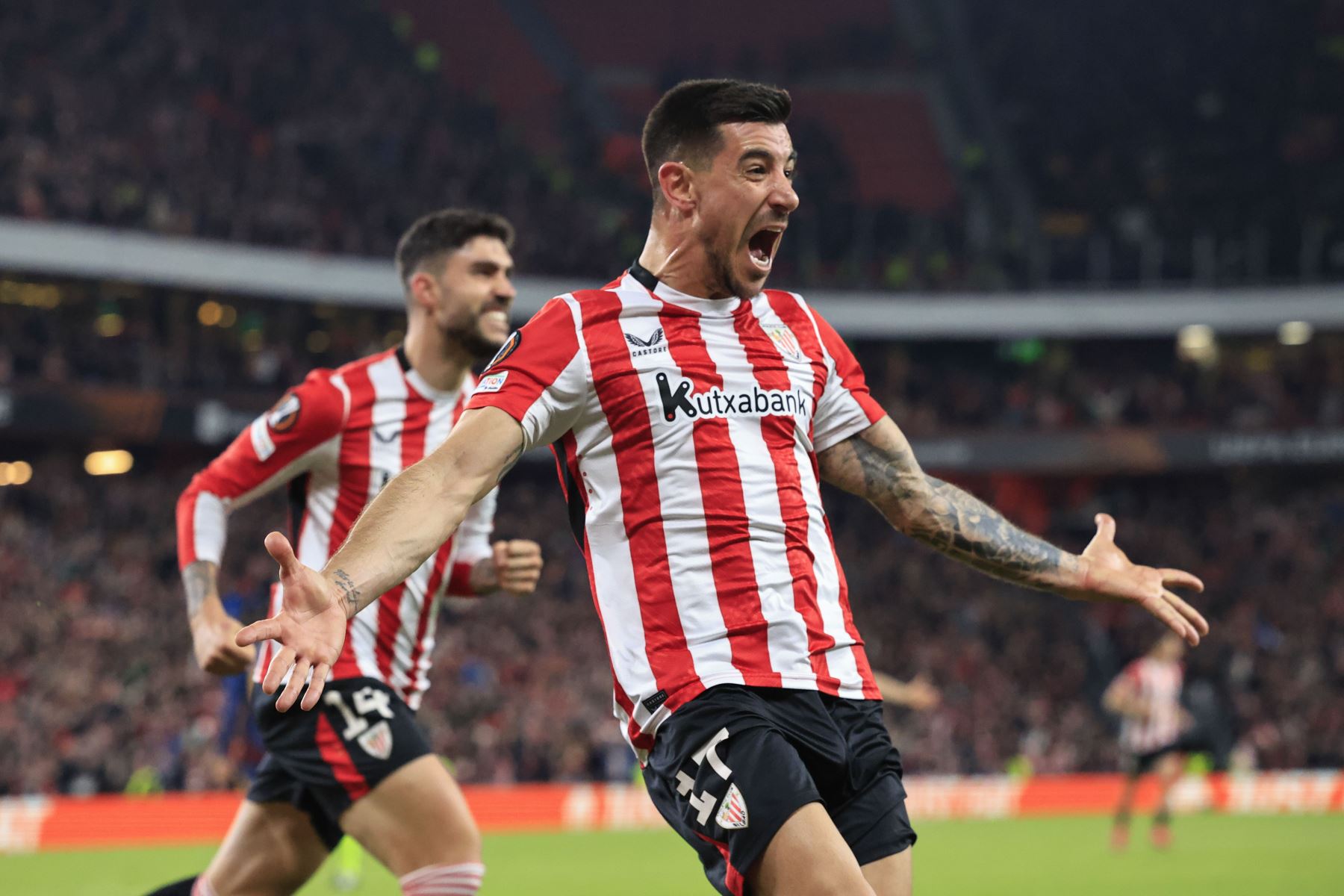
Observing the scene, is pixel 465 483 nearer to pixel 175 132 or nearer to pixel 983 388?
pixel 175 132

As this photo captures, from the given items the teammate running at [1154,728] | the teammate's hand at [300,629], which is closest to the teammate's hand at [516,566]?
the teammate's hand at [300,629]

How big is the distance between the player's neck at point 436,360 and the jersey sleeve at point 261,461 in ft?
1.22

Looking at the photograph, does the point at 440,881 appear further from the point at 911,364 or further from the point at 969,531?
the point at 911,364

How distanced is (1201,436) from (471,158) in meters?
15.5

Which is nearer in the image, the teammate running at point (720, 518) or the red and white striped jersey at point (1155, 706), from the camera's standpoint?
the teammate running at point (720, 518)

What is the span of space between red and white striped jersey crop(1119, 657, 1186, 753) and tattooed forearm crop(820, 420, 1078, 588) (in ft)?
40.9

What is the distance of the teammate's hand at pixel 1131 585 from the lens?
13.1ft

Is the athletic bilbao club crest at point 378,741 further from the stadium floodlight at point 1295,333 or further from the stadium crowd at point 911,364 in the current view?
A: the stadium floodlight at point 1295,333

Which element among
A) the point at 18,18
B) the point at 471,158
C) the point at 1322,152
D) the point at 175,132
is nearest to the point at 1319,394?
the point at 1322,152

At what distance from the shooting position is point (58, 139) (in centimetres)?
2422

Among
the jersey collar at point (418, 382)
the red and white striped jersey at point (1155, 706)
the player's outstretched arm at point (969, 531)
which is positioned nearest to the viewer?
the player's outstretched arm at point (969, 531)

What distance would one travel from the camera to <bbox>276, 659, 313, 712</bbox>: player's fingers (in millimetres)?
2828

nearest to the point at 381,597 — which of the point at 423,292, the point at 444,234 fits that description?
the point at 423,292

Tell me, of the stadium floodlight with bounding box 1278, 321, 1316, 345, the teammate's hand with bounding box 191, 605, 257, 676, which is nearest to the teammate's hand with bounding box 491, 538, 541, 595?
the teammate's hand with bounding box 191, 605, 257, 676
